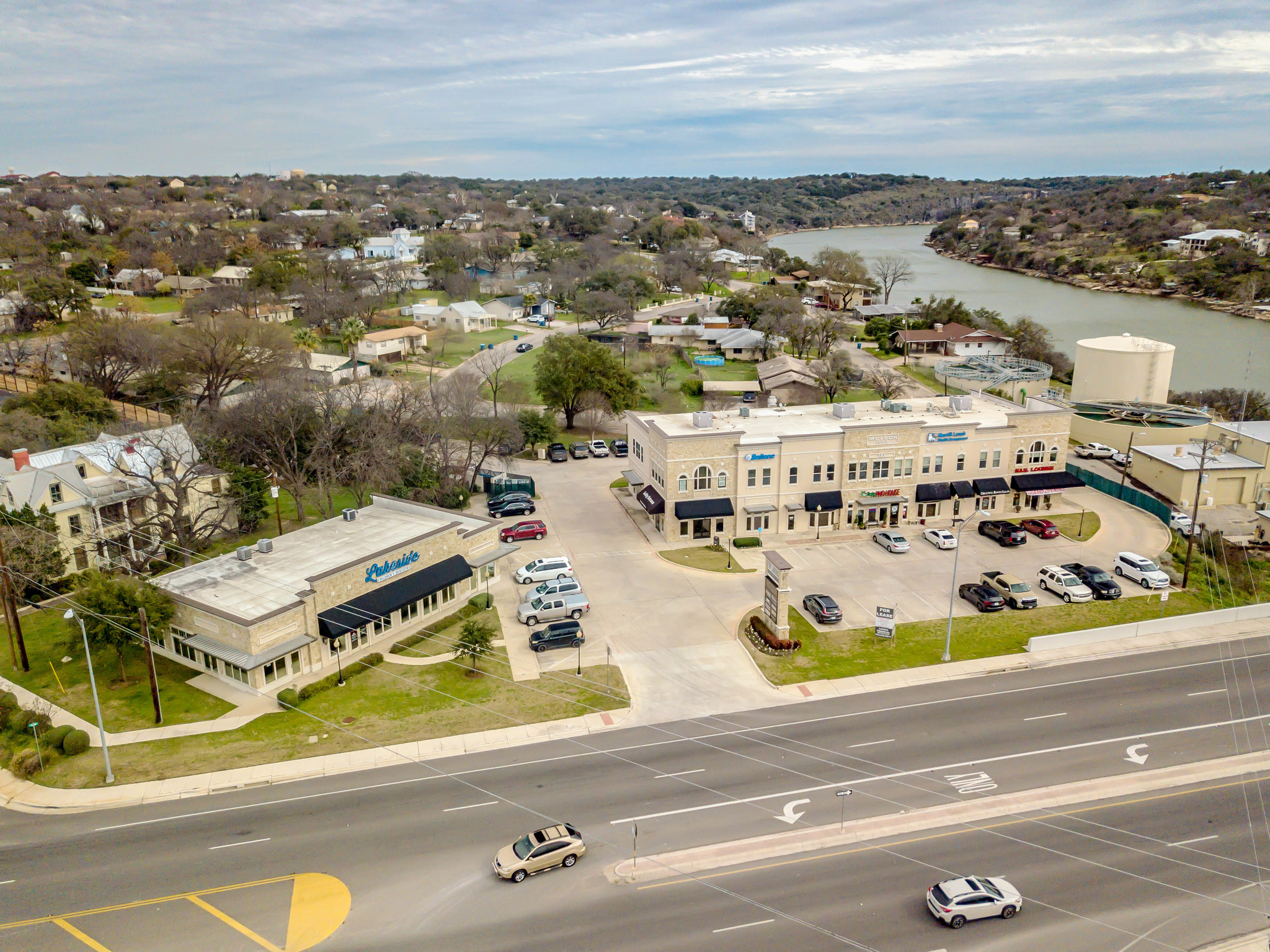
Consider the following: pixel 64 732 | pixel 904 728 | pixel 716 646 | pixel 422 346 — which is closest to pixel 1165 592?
pixel 904 728

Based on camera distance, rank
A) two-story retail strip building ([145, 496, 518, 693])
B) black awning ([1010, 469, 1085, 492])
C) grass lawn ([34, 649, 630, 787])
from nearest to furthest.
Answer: grass lawn ([34, 649, 630, 787]) → two-story retail strip building ([145, 496, 518, 693]) → black awning ([1010, 469, 1085, 492])

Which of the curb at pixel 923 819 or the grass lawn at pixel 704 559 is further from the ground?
the grass lawn at pixel 704 559

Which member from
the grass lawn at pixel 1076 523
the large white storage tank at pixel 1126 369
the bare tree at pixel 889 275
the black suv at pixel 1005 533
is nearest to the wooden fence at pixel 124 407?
the black suv at pixel 1005 533

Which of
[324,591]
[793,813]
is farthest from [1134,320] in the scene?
[324,591]

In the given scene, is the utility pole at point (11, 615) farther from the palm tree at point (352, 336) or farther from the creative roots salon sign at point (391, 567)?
the palm tree at point (352, 336)

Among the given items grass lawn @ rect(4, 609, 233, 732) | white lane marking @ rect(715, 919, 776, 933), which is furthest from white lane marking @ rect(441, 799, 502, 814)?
grass lawn @ rect(4, 609, 233, 732)

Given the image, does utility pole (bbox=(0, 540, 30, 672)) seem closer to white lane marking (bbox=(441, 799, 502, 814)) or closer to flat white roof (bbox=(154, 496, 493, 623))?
flat white roof (bbox=(154, 496, 493, 623))

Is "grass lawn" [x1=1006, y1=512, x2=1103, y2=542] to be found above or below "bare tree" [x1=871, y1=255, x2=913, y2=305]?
below
